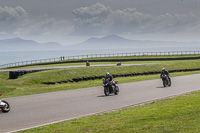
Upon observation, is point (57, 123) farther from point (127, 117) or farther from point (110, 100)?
point (110, 100)

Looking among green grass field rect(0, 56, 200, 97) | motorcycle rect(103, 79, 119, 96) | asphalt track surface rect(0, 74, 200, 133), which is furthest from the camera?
green grass field rect(0, 56, 200, 97)

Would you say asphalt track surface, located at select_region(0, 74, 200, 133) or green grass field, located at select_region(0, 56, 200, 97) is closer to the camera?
asphalt track surface, located at select_region(0, 74, 200, 133)

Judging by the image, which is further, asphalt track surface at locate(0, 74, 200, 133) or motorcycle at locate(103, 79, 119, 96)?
motorcycle at locate(103, 79, 119, 96)

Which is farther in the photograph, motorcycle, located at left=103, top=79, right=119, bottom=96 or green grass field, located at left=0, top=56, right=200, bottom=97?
green grass field, located at left=0, top=56, right=200, bottom=97

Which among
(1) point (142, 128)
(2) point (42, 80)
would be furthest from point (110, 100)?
(2) point (42, 80)

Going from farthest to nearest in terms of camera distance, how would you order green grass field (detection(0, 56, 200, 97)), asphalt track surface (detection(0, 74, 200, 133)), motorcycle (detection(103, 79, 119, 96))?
green grass field (detection(0, 56, 200, 97)) < motorcycle (detection(103, 79, 119, 96)) < asphalt track surface (detection(0, 74, 200, 133))

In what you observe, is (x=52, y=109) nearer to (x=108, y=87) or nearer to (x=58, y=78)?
(x=108, y=87)

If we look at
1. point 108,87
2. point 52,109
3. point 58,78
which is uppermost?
point 108,87

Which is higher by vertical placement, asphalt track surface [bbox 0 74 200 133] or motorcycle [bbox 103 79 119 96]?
motorcycle [bbox 103 79 119 96]

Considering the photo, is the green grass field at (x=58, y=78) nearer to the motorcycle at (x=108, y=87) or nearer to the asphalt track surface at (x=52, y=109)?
the motorcycle at (x=108, y=87)

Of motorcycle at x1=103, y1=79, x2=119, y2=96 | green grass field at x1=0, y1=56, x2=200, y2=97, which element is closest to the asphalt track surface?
motorcycle at x1=103, y1=79, x2=119, y2=96

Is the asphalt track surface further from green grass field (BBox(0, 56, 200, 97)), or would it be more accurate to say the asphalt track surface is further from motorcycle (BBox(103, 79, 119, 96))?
green grass field (BBox(0, 56, 200, 97))

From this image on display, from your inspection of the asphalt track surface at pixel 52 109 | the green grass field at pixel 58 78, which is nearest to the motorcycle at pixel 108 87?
the asphalt track surface at pixel 52 109

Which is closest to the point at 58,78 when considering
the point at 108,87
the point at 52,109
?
the point at 108,87
